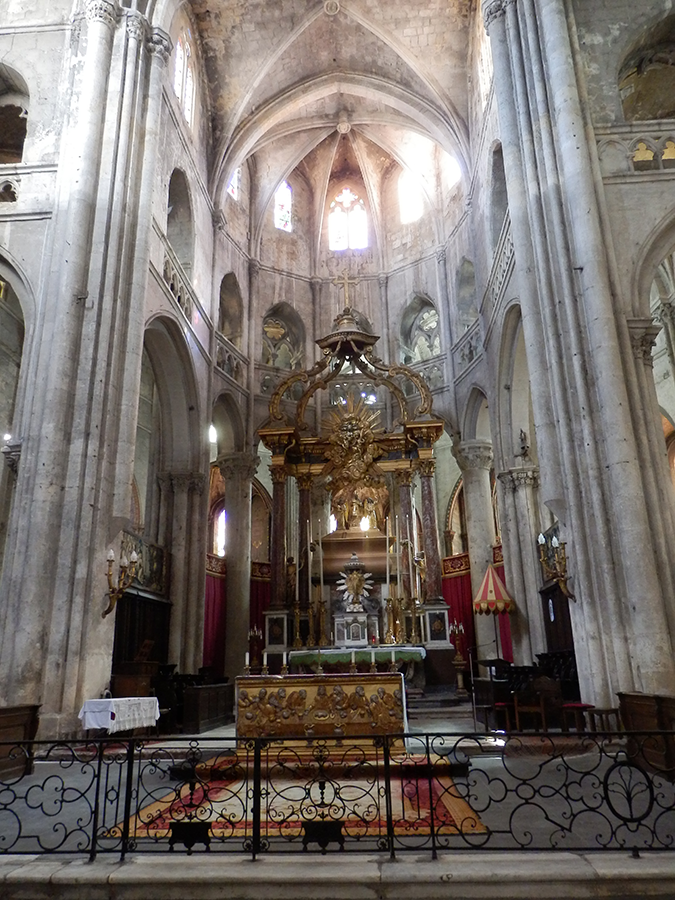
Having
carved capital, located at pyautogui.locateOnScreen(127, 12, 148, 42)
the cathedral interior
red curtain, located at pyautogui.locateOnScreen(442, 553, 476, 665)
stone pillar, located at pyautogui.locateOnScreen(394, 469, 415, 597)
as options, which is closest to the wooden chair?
the cathedral interior

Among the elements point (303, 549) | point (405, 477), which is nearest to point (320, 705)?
point (303, 549)

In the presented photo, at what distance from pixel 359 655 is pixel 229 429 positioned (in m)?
9.21

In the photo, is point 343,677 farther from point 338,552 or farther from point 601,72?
point 601,72

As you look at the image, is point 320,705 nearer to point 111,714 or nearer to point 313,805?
point 111,714

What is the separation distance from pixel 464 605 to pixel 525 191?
12956 millimetres

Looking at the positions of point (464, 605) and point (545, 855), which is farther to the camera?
point (464, 605)

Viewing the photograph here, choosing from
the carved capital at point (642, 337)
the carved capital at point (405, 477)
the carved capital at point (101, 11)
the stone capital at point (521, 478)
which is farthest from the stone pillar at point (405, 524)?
the carved capital at point (101, 11)

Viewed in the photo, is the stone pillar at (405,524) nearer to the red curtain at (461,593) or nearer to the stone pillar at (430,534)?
the stone pillar at (430,534)

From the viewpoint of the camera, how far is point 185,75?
18.8m

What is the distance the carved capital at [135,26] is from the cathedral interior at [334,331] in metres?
0.08

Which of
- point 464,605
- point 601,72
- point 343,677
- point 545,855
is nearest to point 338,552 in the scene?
point 464,605

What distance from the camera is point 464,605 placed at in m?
22.0

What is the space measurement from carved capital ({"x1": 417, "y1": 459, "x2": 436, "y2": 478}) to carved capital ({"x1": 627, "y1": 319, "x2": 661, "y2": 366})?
7.19 m

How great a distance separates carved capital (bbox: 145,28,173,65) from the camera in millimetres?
15211
